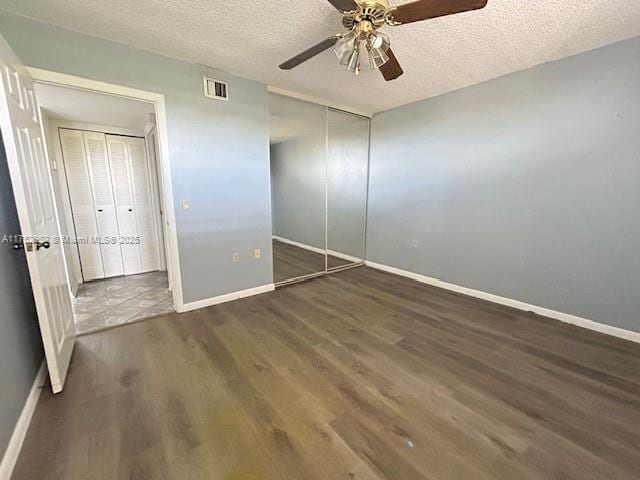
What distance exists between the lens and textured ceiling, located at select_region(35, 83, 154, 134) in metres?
2.46

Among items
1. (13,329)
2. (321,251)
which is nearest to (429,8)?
(13,329)

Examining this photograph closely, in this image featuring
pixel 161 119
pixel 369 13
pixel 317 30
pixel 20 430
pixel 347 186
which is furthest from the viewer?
pixel 347 186

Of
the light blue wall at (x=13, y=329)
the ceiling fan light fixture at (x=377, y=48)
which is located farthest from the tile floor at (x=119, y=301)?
the ceiling fan light fixture at (x=377, y=48)

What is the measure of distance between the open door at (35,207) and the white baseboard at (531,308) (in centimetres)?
375

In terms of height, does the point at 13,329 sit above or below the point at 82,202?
below

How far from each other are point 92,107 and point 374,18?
10.3 ft

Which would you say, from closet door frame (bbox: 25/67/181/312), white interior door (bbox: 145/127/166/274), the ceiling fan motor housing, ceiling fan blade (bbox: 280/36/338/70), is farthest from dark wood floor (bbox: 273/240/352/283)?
the ceiling fan motor housing

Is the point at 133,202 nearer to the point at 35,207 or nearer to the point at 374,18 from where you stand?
the point at 35,207

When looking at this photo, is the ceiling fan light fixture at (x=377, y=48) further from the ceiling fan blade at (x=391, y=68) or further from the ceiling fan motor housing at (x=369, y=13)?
the ceiling fan blade at (x=391, y=68)

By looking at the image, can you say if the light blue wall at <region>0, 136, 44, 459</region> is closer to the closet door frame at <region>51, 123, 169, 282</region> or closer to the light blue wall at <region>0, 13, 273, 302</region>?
the light blue wall at <region>0, 13, 273, 302</region>

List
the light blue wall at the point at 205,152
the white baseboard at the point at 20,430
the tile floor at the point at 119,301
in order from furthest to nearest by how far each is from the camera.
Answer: the tile floor at the point at 119,301 < the light blue wall at the point at 205,152 < the white baseboard at the point at 20,430

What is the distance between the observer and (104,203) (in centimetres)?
373

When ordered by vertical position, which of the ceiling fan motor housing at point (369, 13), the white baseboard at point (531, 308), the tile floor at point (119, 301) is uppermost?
the ceiling fan motor housing at point (369, 13)

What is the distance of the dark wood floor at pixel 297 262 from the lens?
13.2 feet
